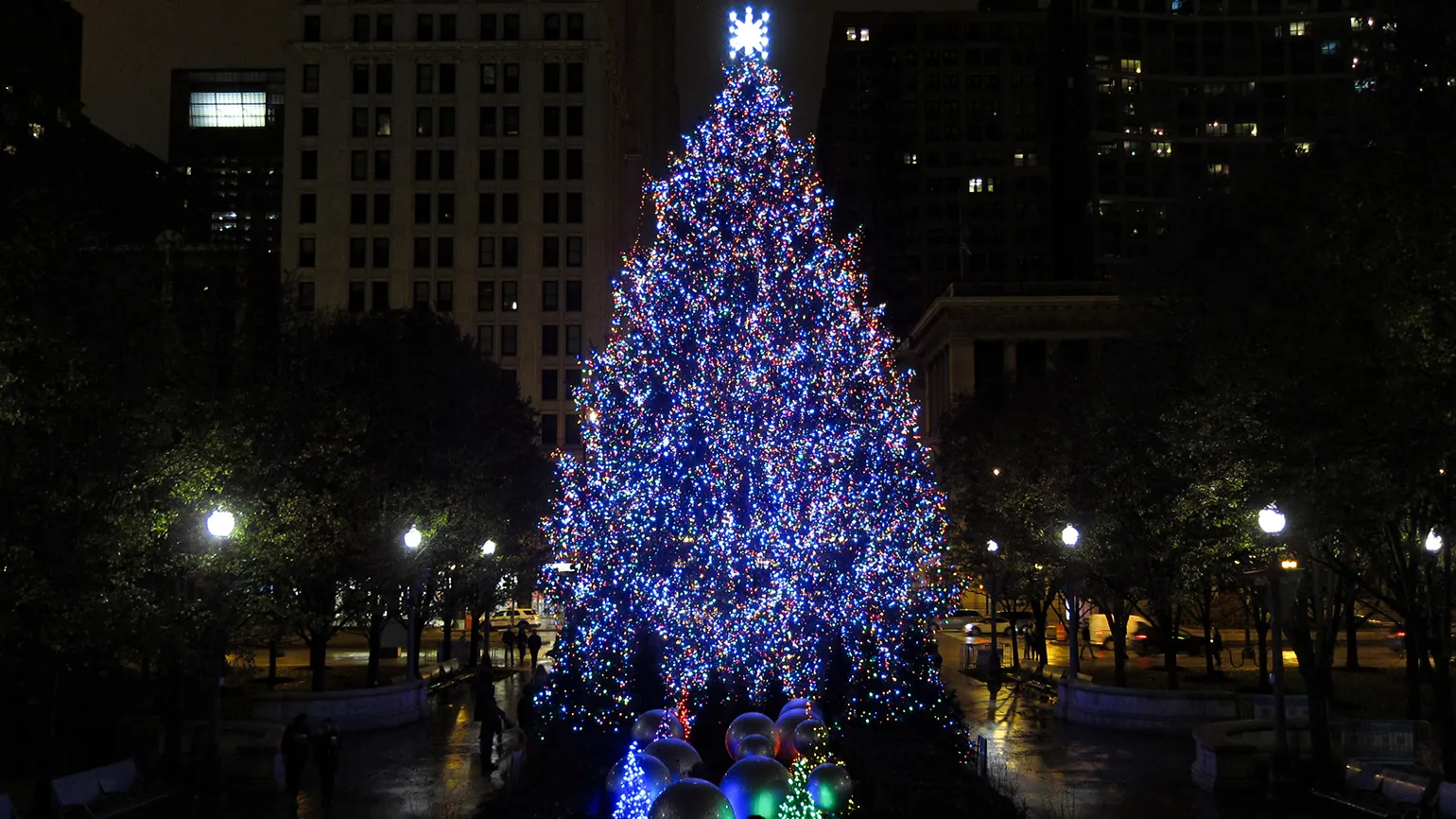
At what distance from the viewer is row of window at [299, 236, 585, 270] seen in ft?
333

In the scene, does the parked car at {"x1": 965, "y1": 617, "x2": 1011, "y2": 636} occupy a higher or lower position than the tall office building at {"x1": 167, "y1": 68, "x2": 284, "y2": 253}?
lower

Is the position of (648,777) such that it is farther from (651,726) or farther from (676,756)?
(651,726)

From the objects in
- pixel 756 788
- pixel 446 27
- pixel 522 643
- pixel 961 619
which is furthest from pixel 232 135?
pixel 756 788

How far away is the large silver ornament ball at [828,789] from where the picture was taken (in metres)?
16.6

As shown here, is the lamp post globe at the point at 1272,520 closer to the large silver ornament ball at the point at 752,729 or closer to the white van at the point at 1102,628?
the large silver ornament ball at the point at 752,729

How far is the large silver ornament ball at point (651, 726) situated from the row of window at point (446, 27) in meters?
89.2

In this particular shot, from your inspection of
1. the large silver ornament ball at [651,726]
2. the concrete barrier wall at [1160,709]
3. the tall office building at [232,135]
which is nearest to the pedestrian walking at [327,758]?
the large silver ornament ball at [651,726]

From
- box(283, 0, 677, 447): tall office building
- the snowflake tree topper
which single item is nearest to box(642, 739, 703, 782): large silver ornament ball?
the snowflake tree topper

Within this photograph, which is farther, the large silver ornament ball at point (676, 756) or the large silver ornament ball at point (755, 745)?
the large silver ornament ball at point (755, 745)

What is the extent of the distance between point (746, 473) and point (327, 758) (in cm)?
1000

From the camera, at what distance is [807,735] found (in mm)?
19516

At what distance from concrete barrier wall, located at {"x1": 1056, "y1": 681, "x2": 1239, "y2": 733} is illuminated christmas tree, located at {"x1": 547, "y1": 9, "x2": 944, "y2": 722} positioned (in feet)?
23.6

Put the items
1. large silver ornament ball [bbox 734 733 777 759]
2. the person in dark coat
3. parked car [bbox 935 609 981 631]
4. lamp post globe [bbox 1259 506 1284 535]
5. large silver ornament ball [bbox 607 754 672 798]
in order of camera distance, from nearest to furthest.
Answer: large silver ornament ball [bbox 607 754 672 798] → large silver ornament ball [bbox 734 733 777 759] → lamp post globe [bbox 1259 506 1284 535] → the person in dark coat → parked car [bbox 935 609 981 631]

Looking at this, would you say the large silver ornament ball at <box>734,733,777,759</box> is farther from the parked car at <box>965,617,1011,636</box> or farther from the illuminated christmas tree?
the parked car at <box>965,617,1011,636</box>
